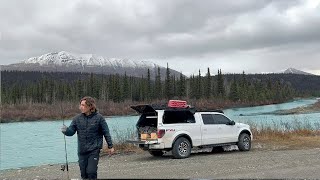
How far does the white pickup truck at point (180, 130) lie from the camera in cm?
1605

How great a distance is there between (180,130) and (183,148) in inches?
25.9

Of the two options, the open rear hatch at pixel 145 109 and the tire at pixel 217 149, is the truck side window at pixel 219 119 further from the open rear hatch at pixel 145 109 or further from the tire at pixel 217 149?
the open rear hatch at pixel 145 109

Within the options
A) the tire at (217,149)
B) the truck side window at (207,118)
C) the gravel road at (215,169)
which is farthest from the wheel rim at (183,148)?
the tire at (217,149)

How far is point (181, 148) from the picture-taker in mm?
16344

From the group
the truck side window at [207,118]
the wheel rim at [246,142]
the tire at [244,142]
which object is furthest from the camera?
the wheel rim at [246,142]

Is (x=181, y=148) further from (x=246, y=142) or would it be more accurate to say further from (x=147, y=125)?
(x=246, y=142)

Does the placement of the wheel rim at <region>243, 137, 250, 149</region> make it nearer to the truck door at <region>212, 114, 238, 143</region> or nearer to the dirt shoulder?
the truck door at <region>212, 114, 238, 143</region>

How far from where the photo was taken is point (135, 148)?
20.3m

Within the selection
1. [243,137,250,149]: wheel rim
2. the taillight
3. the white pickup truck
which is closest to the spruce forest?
[243,137,250,149]: wheel rim

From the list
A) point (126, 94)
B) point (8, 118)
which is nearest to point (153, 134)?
point (8, 118)

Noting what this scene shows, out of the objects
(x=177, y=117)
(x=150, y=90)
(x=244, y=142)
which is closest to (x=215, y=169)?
(x=177, y=117)

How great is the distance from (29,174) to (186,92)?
408ft

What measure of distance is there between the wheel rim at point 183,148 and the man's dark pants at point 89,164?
312 inches

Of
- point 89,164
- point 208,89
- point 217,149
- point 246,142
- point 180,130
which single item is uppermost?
point 208,89
